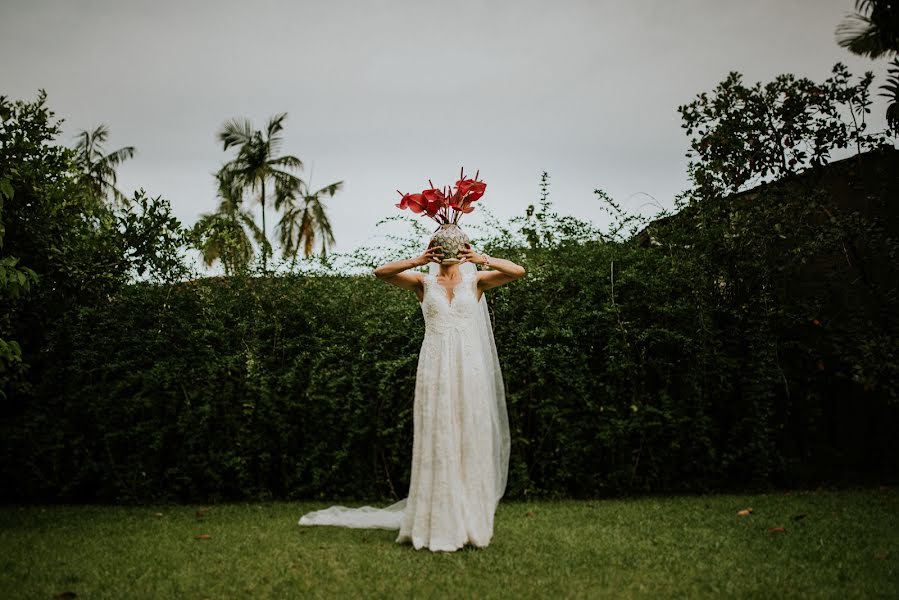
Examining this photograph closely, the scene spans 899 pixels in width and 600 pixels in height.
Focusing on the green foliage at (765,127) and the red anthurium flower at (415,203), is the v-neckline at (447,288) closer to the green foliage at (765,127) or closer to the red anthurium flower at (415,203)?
the red anthurium flower at (415,203)

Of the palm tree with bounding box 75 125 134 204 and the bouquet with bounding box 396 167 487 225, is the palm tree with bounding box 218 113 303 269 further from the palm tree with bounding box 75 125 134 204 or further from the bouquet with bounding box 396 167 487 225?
the bouquet with bounding box 396 167 487 225

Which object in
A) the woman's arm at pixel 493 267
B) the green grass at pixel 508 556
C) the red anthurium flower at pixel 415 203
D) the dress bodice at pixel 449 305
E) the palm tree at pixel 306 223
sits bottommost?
the green grass at pixel 508 556

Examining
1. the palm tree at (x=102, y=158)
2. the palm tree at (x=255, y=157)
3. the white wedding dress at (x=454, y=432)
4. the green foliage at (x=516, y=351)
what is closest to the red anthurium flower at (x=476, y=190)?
the white wedding dress at (x=454, y=432)

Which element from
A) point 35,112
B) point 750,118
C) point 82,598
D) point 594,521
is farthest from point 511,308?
point 35,112

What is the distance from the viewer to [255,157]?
28500 mm

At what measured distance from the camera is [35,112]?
712cm

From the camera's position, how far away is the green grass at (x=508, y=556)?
12.5 ft

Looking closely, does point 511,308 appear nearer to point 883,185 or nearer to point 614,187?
point 614,187

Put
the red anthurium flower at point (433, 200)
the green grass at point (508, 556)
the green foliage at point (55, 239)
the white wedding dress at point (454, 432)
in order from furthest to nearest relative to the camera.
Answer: the green foliage at point (55, 239)
the red anthurium flower at point (433, 200)
the white wedding dress at point (454, 432)
the green grass at point (508, 556)

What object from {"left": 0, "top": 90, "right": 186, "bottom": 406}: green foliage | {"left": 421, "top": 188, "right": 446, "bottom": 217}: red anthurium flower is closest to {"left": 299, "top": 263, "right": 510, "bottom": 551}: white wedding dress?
{"left": 421, "top": 188, "right": 446, "bottom": 217}: red anthurium flower

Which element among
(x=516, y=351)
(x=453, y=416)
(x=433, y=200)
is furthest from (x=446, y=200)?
(x=516, y=351)

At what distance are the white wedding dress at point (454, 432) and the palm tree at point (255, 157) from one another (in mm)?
24679

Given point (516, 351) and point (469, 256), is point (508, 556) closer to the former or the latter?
point (469, 256)

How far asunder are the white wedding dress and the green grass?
0.60 feet
